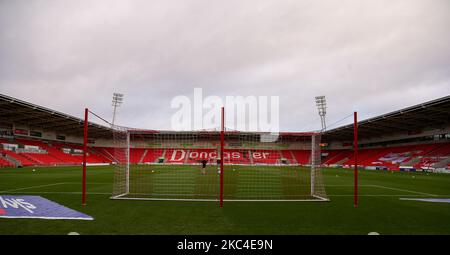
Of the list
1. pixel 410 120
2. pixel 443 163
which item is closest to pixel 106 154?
pixel 410 120

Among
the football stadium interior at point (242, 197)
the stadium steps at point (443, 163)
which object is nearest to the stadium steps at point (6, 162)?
the football stadium interior at point (242, 197)

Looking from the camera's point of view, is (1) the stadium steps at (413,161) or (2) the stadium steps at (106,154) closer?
(1) the stadium steps at (413,161)

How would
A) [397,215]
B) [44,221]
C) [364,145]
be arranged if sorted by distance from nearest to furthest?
[44,221], [397,215], [364,145]

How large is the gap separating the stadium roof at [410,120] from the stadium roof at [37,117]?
41.5 meters

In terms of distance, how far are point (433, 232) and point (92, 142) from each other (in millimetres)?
67796

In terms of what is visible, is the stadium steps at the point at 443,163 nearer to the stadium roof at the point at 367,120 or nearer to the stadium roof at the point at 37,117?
the stadium roof at the point at 367,120

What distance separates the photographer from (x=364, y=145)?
57.0m

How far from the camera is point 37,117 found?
39.0 m

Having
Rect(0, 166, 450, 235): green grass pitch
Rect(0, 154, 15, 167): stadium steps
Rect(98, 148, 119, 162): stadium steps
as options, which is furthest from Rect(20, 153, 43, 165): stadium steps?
Rect(0, 166, 450, 235): green grass pitch

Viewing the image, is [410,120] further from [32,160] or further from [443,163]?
[32,160]

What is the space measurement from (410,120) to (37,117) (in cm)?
5768

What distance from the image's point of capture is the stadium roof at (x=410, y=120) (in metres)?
30.5

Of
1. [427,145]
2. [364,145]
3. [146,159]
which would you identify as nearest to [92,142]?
[146,159]
